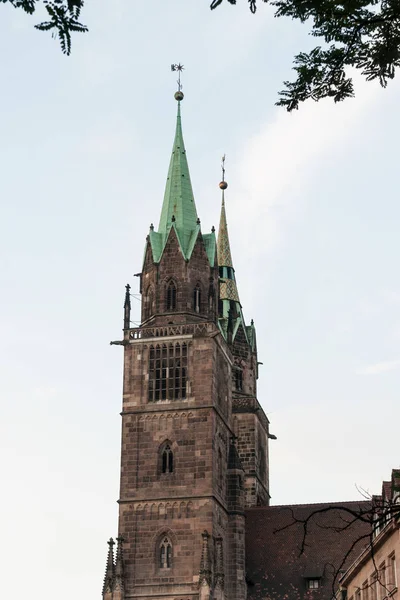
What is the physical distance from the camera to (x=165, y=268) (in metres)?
55.6

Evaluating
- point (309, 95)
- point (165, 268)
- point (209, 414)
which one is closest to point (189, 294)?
point (165, 268)

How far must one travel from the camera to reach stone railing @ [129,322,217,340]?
53.4 m

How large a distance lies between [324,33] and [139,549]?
44.8 m

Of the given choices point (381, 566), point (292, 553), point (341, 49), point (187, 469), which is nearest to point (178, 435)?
point (187, 469)

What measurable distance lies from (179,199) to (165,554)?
18998 millimetres

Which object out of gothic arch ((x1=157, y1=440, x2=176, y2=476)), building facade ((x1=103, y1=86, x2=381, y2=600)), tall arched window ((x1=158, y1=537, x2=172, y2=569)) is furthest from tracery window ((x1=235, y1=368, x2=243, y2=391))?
tall arched window ((x1=158, y1=537, x2=172, y2=569))

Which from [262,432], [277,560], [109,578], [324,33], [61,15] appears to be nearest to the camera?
[61,15]

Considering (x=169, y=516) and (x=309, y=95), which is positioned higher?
(x=169, y=516)

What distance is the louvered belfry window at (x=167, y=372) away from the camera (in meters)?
52.8

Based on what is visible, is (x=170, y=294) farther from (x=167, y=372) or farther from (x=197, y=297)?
(x=167, y=372)

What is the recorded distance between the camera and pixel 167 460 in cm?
5147

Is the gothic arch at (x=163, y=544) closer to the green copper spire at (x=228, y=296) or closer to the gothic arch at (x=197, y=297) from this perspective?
the gothic arch at (x=197, y=297)

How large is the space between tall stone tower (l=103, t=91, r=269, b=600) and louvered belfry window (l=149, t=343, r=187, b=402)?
0.16 ft

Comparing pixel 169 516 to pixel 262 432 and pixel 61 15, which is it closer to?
pixel 262 432
